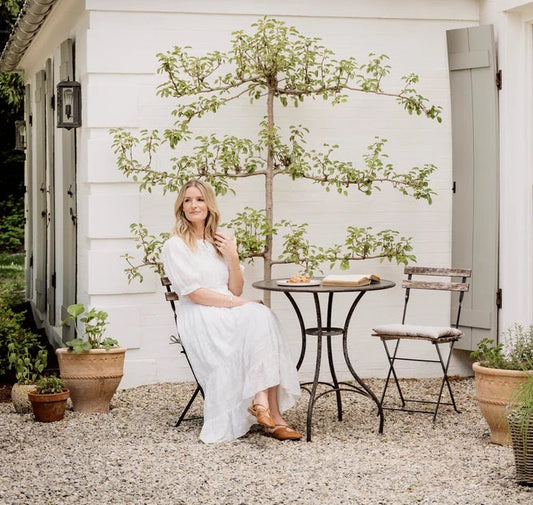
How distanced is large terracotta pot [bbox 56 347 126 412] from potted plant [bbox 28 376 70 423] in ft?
0.47

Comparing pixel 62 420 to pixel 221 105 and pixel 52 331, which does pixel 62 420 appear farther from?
pixel 52 331

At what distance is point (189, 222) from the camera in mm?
6418

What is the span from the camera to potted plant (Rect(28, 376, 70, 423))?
6.50 metres

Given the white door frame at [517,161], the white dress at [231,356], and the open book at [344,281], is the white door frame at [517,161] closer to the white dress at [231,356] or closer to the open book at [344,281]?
the open book at [344,281]

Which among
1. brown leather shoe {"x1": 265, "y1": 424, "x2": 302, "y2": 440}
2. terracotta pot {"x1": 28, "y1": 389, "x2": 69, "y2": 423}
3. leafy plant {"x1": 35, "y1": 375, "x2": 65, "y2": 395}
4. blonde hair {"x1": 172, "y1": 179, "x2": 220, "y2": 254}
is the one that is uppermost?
blonde hair {"x1": 172, "y1": 179, "x2": 220, "y2": 254}

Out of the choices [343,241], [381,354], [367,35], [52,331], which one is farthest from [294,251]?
[52,331]

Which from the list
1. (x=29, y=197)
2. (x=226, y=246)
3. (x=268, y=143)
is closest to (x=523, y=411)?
(x=226, y=246)

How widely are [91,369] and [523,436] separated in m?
2.91

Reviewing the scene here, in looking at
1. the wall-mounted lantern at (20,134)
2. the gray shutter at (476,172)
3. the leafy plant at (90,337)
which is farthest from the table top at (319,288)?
the wall-mounted lantern at (20,134)

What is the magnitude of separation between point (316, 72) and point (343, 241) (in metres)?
1.28

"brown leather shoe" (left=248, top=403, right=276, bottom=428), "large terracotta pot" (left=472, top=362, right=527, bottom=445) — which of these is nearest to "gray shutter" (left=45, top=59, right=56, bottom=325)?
"brown leather shoe" (left=248, top=403, right=276, bottom=428)

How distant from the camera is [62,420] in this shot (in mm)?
6602

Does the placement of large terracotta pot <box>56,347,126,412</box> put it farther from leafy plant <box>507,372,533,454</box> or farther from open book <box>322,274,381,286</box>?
leafy plant <box>507,372,533,454</box>

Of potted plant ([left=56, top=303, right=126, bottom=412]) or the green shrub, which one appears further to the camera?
the green shrub
